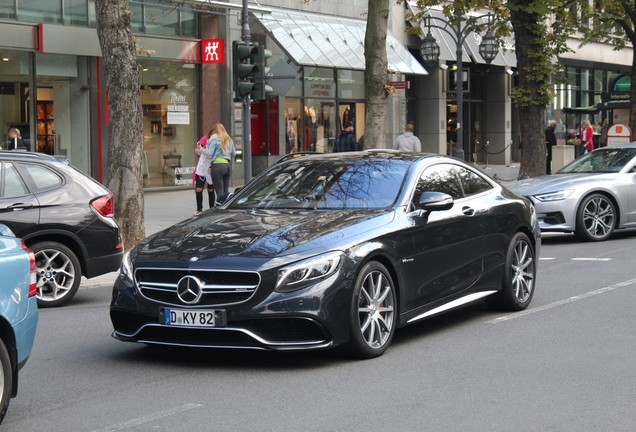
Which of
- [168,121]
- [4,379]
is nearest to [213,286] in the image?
[4,379]

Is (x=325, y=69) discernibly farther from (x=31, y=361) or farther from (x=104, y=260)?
(x=31, y=361)

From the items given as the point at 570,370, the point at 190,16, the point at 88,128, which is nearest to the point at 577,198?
the point at 570,370

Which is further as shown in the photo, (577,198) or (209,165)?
(209,165)

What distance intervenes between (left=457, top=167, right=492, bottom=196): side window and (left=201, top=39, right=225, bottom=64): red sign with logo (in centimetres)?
2111

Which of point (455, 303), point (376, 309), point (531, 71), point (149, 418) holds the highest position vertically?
point (531, 71)

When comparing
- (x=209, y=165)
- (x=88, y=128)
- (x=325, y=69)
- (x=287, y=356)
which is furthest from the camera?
(x=325, y=69)

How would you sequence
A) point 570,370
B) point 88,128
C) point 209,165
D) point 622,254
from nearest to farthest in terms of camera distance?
1. point 570,370
2. point 622,254
3. point 209,165
4. point 88,128

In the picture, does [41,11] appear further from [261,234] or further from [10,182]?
[261,234]

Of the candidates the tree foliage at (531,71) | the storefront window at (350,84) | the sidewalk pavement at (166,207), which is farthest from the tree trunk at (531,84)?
the storefront window at (350,84)

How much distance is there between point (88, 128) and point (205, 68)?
4.68 meters

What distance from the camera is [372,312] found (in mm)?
7961

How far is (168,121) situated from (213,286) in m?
23.2

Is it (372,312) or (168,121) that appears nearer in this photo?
(372,312)

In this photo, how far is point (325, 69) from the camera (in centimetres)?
3531
